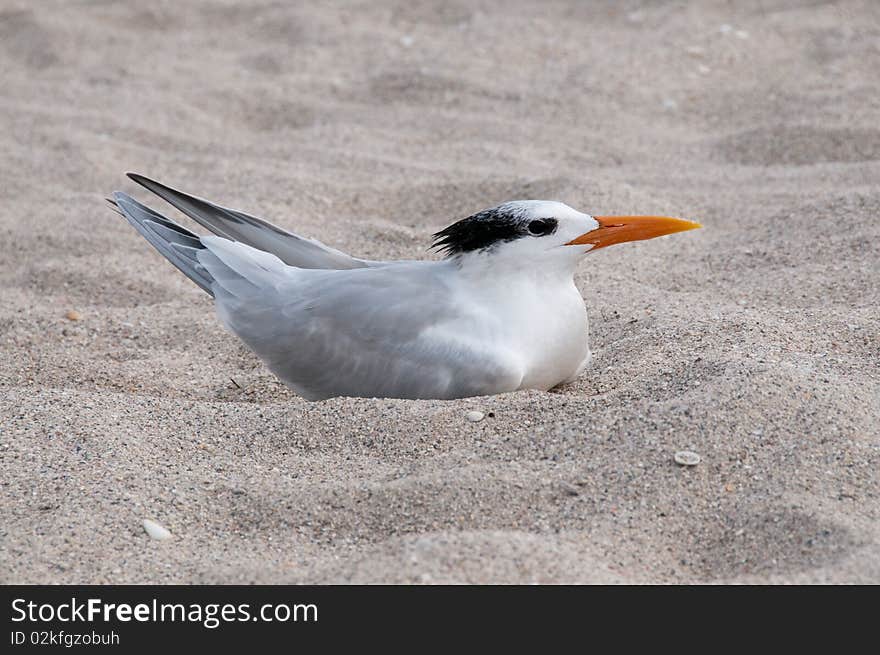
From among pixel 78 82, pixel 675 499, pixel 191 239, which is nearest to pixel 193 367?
pixel 191 239

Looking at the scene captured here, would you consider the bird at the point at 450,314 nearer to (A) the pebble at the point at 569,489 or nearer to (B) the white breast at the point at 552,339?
(B) the white breast at the point at 552,339

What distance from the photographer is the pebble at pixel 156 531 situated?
2814mm

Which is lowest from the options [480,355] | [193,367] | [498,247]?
[193,367]

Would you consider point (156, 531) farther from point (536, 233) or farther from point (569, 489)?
point (536, 233)

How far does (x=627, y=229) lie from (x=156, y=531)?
1577mm

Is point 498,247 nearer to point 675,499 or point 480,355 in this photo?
point 480,355

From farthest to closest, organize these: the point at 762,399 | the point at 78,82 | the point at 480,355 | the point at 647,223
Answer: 1. the point at 78,82
2. the point at 647,223
3. the point at 480,355
4. the point at 762,399

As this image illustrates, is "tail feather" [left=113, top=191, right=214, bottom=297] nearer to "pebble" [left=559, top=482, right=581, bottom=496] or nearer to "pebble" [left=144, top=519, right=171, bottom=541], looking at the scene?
"pebble" [left=144, top=519, right=171, bottom=541]

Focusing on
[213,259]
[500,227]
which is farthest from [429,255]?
[500,227]

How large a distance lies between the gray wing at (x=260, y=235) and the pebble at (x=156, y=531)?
4.34ft

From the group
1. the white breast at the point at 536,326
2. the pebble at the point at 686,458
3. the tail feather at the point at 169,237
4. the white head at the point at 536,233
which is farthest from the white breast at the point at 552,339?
the tail feather at the point at 169,237

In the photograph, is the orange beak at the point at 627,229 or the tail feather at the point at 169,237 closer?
the orange beak at the point at 627,229
